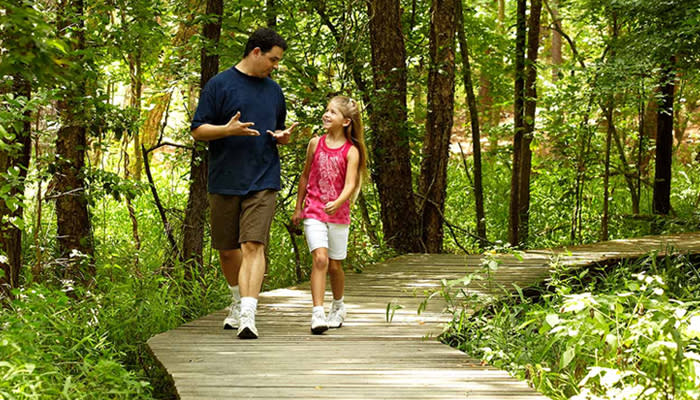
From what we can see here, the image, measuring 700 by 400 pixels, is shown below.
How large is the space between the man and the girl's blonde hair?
524mm


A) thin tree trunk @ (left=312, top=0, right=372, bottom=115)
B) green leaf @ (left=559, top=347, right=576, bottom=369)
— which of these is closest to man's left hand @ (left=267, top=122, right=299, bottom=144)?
green leaf @ (left=559, top=347, right=576, bottom=369)

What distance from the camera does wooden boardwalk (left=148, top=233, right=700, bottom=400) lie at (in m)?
4.32

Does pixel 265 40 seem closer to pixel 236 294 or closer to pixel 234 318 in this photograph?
pixel 236 294

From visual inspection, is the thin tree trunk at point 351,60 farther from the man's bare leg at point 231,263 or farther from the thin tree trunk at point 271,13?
the man's bare leg at point 231,263

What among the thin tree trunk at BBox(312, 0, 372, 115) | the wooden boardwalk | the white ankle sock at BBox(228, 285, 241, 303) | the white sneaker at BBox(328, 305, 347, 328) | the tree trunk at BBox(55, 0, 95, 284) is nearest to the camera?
the wooden boardwalk

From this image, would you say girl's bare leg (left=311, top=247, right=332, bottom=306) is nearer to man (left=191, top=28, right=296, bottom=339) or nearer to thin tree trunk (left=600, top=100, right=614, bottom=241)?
man (left=191, top=28, right=296, bottom=339)

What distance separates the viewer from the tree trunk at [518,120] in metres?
13.4

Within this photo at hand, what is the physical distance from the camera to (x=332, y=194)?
5.95 m

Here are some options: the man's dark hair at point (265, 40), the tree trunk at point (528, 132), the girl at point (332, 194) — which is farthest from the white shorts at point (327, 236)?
the tree trunk at point (528, 132)

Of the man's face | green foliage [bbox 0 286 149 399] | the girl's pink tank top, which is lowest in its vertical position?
green foliage [bbox 0 286 149 399]

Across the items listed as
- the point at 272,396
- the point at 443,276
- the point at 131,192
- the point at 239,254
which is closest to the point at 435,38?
the point at 443,276

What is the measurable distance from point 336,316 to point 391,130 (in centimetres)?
474

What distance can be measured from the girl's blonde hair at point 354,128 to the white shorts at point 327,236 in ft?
0.85

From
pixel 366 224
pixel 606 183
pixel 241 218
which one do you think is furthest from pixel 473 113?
pixel 241 218
